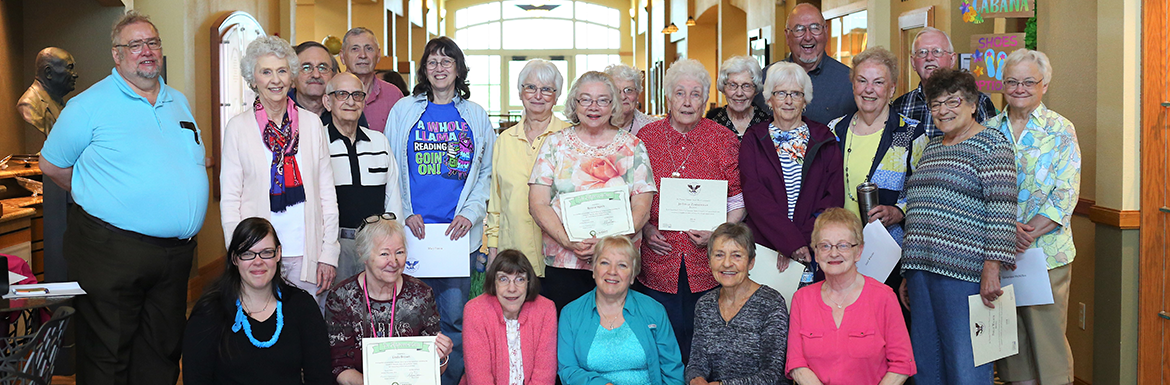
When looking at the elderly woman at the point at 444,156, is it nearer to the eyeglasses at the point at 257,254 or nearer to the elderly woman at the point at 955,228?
the eyeglasses at the point at 257,254

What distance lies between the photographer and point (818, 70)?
13.7 feet

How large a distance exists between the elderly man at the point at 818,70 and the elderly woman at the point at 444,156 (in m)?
1.32

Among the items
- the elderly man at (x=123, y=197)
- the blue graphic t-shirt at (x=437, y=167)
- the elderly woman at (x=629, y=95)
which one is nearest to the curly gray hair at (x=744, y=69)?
the elderly woman at (x=629, y=95)

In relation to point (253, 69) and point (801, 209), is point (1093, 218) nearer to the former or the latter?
point (801, 209)

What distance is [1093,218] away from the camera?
3.78 m

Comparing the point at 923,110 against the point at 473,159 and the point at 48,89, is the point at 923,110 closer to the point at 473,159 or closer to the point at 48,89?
the point at 473,159

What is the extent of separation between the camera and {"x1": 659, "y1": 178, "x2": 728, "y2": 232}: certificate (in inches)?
123

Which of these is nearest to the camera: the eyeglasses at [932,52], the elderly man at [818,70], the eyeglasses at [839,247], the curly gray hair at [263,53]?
the eyeglasses at [839,247]

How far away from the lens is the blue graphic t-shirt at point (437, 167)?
345 cm

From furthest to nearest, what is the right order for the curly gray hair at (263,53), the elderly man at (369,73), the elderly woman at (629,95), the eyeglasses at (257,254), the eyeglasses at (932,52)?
1. the elderly man at (369,73)
2. the elderly woman at (629,95)
3. the eyeglasses at (932,52)
4. the curly gray hair at (263,53)
5. the eyeglasses at (257,254)

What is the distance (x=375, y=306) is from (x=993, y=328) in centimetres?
212

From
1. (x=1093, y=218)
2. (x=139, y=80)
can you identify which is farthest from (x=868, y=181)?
(x=139, y=80)

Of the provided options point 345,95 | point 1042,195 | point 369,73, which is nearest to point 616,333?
point 345,95

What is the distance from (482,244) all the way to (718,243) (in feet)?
3.74
